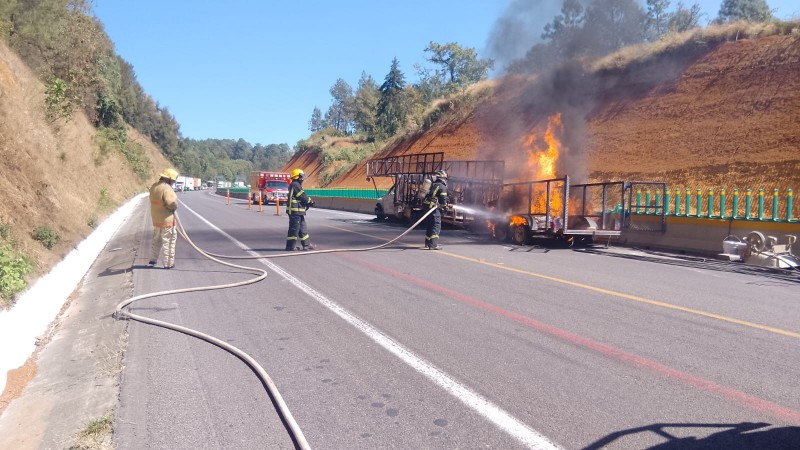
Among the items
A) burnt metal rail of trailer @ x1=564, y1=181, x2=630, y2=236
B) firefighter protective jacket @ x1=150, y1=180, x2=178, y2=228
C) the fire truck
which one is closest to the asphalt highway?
firefighter protective jacket @ x1=150, y1=180, x2=178, y2=228

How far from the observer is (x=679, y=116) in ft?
104

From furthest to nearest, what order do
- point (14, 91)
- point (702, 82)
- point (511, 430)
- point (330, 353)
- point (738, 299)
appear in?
point (702, 82) → point (14, 91) → point (738, 299) → point (330, 353) → point (511, 430)

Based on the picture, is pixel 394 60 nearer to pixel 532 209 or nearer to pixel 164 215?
pixel 532 209

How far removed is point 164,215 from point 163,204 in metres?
0.19

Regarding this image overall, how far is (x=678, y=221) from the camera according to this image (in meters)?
15.0

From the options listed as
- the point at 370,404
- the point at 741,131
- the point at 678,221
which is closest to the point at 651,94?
the point at 741,131

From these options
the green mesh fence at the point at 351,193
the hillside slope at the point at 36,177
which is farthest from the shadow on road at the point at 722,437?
the green mesh fence at the point at 351,193

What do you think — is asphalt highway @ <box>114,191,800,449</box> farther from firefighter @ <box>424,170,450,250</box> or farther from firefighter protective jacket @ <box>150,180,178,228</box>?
firefighter @ <box>424,170,450,250</box>

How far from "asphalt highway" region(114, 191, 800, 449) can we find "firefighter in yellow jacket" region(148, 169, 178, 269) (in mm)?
942

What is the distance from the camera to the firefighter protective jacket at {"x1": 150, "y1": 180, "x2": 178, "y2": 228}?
10391 millimetres

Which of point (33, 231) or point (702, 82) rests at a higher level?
point (702, 82)

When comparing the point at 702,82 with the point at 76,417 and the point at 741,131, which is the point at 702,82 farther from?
the point at 76,417

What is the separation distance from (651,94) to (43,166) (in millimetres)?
30822

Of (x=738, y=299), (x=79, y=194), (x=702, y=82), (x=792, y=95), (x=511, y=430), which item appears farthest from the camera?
(x=702, y=82)
